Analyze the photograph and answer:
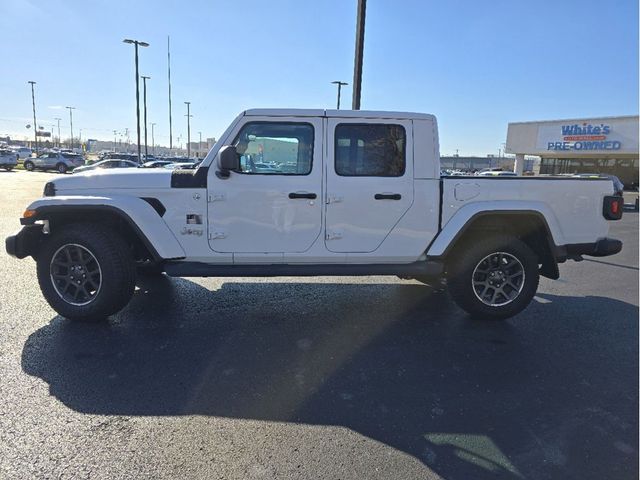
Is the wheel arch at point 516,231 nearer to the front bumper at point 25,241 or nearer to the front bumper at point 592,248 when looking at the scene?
the front bumper at point 592,248

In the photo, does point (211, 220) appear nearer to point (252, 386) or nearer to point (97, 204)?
point (97, 204)

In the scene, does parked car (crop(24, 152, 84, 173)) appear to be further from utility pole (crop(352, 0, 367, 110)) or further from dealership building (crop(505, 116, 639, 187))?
dealership building (crop(505, 116, 639, 187))

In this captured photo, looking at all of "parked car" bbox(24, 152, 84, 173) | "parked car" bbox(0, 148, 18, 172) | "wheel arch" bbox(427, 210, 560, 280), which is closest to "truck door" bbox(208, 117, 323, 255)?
"wheel arch" bbox(427, 210, 560, 280)

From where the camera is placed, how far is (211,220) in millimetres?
4367

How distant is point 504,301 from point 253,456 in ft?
10.8

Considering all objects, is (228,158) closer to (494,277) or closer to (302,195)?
(302,195)

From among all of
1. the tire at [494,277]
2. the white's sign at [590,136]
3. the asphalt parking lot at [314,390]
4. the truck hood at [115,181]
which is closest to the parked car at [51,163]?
the asphalt parking lot at [314,390]

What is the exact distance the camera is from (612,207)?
15.4 ft

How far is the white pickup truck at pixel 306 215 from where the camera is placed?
170 inches

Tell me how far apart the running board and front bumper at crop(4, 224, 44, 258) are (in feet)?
4.31

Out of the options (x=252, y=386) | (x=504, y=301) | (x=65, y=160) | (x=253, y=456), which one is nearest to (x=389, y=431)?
(x=253, y=456)

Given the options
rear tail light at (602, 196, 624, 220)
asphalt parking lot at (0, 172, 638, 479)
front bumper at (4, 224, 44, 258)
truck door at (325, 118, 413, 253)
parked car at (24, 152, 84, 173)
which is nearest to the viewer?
asphalt parking lot at (0, 172, 638, 479)

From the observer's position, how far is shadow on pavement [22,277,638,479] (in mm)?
2723

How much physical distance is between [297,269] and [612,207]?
338cm
